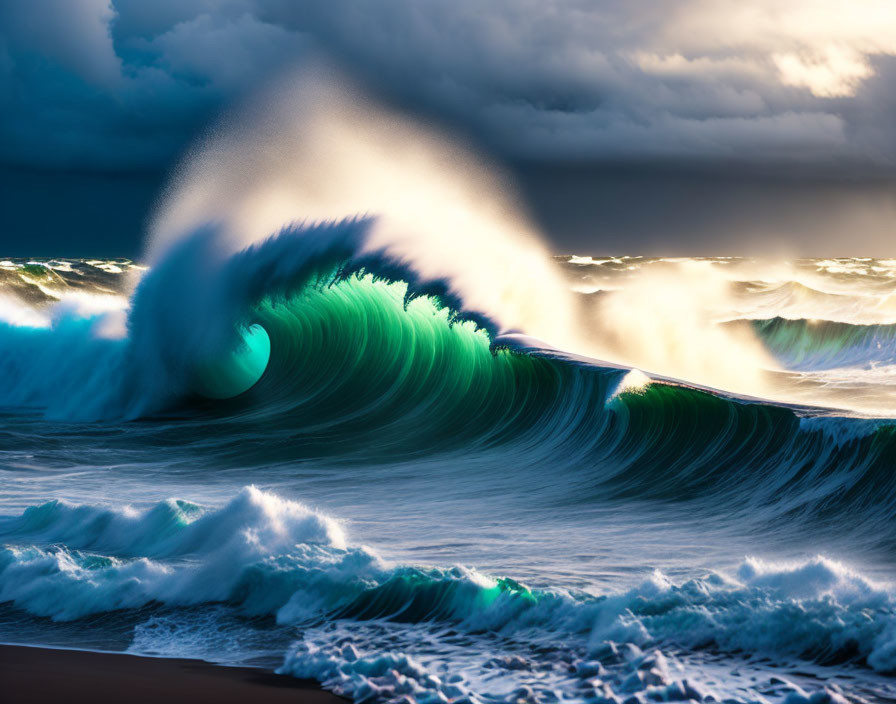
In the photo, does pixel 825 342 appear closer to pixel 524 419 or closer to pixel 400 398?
pixel 400 398

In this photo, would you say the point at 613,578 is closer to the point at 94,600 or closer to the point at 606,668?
the point at 606,668

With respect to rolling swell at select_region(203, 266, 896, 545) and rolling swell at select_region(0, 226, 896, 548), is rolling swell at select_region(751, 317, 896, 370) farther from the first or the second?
rolling swell at select_region(0, 226, 896, 548)

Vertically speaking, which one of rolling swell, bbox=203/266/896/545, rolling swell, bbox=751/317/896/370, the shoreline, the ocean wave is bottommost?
the shoreline

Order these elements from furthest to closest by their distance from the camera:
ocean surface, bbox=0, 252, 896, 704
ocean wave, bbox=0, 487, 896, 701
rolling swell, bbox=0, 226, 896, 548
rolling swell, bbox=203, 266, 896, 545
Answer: rolling swell, bbox=0, 226, 896, 548
rolling swell, bbox=203, 266, 896, 545
ocean surface, bbox=0, 252, 896, 704
ocean wave, bbox=0, 487, 896, 701

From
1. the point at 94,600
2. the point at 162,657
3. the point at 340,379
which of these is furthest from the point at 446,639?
the point at 340,379

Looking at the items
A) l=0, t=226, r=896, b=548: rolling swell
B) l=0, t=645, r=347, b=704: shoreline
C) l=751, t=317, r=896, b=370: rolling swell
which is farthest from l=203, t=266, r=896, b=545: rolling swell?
l=751, t=317, r=896, b=370: rolling swell

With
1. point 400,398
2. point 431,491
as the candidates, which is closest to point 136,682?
point 431,491
